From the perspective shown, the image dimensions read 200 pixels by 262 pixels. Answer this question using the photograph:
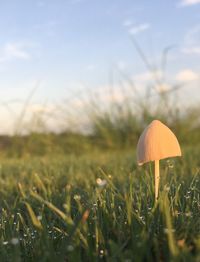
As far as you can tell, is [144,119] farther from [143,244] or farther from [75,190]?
[143,244]

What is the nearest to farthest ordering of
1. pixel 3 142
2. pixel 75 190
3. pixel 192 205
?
pixel 192 205 → pixel 75 190 → pixel 3 142

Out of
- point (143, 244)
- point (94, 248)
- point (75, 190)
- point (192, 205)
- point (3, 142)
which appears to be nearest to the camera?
point (143, 244)

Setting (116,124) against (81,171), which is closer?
(81,171)

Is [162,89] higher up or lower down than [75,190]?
higher up

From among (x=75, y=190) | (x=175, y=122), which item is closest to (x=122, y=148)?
(x=175, y=122)

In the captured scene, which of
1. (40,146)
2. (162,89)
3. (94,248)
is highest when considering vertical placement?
(162,89)
